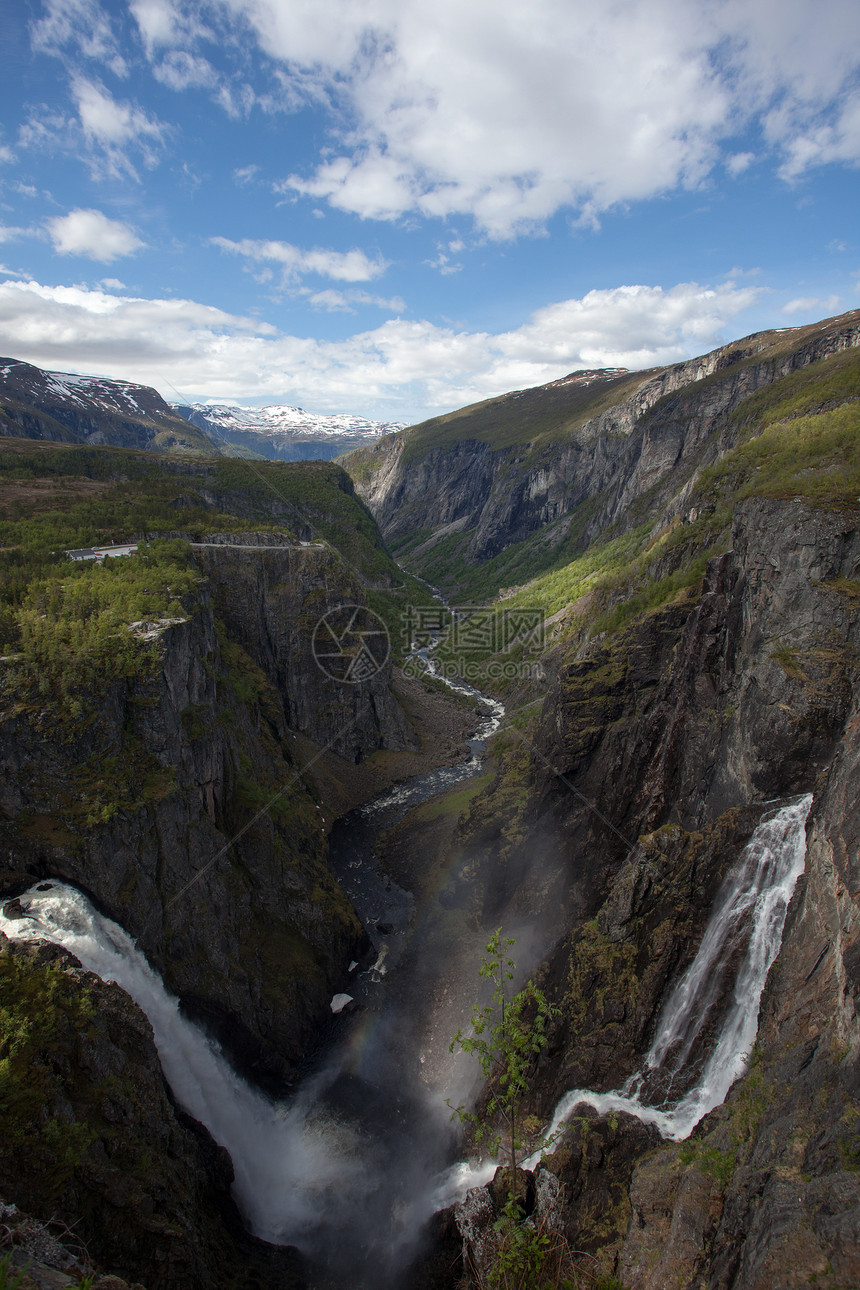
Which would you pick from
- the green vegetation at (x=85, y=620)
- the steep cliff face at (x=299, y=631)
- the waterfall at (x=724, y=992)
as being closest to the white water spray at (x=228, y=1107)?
the green vegetation at (x=85, y=620)

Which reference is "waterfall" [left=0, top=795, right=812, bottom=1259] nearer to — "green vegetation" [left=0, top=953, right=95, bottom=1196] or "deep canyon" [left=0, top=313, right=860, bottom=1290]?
"deep canyon" [left=0, top=313, right=860, bottom=1290]

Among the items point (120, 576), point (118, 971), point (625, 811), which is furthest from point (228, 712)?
point (625, 811)

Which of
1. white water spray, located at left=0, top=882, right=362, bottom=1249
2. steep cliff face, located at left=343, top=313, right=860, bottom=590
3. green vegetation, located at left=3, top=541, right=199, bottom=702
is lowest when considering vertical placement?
white water spray, located at left=0, top=882, right=362, bottom=1249

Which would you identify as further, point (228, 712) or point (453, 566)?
point (453, 566)

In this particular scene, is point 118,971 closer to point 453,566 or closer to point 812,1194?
point 812,1194

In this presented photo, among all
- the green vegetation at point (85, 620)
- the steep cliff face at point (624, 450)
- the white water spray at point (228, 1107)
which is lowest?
the white water spray at point (228, 1107)

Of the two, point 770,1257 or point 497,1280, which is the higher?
point 770,1257

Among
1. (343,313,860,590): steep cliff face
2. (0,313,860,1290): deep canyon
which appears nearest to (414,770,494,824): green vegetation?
(0,313,860,1290): deep canyon

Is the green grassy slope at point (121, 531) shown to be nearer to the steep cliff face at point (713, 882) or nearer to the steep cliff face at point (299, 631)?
the steep cliff face at point (299, 631)
